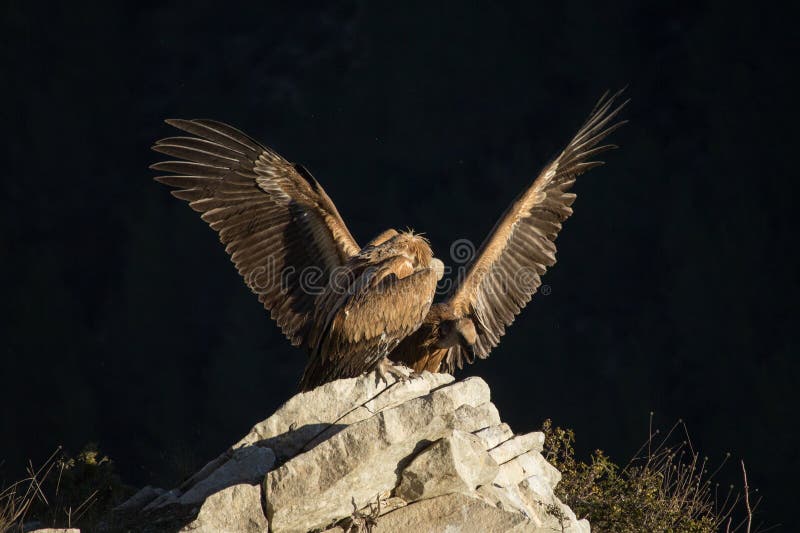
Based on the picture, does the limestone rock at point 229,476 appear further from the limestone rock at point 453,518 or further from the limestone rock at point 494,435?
the limestone rock at point 494,435

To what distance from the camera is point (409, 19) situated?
72.3 ft

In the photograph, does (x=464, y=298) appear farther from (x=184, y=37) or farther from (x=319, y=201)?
(x=184, y=37)

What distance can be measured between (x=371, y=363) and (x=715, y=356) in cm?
1283

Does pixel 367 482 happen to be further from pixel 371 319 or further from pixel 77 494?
pixel 77 494

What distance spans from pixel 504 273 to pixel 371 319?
2.75m

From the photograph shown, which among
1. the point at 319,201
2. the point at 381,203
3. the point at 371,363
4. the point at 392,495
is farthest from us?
the point at 381,203

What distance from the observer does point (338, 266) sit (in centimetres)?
935

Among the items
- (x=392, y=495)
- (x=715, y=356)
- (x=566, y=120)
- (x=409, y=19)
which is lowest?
(x=715, y=356)

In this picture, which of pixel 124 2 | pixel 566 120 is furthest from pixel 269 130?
pixel 566 120

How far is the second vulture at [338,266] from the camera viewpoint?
27.4 ft

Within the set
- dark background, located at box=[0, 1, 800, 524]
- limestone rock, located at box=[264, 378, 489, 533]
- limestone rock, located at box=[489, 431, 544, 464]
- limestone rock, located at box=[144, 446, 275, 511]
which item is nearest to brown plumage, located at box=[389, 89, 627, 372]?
limestone rock, located at box=[489, 431, 544, 464]

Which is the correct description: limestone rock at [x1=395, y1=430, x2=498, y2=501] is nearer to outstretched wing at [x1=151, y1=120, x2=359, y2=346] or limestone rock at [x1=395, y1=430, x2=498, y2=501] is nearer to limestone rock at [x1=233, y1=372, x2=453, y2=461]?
limestone rock at [x1=233, y1=372, x2=453, y2=461]

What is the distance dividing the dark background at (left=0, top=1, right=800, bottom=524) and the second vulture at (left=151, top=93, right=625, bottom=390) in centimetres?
881

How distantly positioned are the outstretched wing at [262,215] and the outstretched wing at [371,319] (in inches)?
39.5
